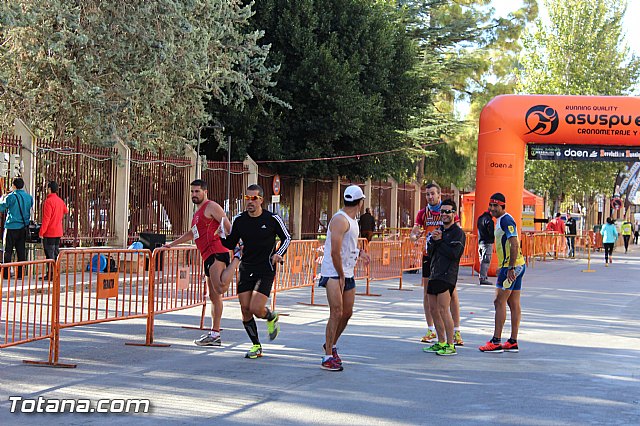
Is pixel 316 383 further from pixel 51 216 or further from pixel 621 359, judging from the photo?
pixel 51 216

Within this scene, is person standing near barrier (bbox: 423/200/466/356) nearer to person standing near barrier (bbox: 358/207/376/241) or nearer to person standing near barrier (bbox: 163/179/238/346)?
person standing near barrier (bbox: 163/179/238/346)

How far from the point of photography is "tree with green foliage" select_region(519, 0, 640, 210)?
48.8 meters

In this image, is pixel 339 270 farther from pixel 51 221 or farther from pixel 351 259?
pixel 51 221

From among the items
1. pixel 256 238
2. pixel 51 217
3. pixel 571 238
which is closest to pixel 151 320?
pixel 256 238

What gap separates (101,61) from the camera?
2366 cm

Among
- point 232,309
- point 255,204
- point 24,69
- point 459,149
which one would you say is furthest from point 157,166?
point 459,149

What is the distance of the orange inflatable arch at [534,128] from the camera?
2533 cm

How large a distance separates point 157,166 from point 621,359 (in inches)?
617

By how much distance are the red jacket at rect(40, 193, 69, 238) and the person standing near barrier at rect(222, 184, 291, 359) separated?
8.76m

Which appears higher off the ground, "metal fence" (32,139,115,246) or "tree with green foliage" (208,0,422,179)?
"tree with green foliage" (208,0,422,179)

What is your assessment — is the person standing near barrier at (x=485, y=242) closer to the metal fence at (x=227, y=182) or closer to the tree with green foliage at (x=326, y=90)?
the metal fence at (x=227, y=182)

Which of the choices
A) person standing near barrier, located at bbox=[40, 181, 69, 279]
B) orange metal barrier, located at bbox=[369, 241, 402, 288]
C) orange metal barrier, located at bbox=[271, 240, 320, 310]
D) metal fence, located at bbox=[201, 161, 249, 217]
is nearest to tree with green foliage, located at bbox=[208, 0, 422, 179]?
metal fence, located at bbox=[201, 161, 249, 217]

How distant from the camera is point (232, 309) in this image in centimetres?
1537

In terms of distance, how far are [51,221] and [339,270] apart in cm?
1006
